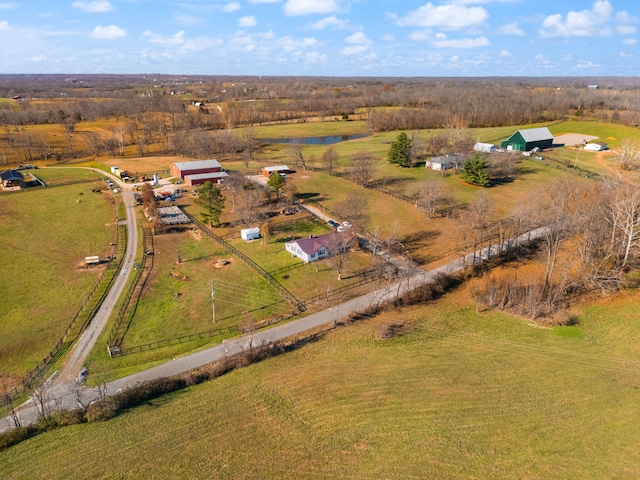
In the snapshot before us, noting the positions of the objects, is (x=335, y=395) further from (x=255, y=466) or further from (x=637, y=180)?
(x=637, y=180)

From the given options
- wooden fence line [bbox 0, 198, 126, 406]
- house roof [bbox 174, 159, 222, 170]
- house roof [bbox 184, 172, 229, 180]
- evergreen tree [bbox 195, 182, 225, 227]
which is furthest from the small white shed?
house roof [bbox 174, 159, 222, 170]

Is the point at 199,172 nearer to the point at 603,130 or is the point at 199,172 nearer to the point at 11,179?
the point at 11,179

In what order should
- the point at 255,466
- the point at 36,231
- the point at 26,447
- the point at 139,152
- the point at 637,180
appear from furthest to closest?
the point at 139,152
the point at 637,180
the point at 36,231
the point at 26,447
the point at 255,466

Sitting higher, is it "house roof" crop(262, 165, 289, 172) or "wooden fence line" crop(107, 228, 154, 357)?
"house roof" crop(262, 165, 289, 172)

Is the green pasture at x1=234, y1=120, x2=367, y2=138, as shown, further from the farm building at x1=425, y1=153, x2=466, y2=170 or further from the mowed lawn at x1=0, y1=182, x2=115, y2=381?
the mowed lawn at x1=0, y1=182, x2=115, y2=381

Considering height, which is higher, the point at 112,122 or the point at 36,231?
the point at 112,122

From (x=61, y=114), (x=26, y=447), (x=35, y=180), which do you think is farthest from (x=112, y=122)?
(x=26, y=447)

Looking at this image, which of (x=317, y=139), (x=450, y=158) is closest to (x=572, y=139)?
(x=450, y=158)
